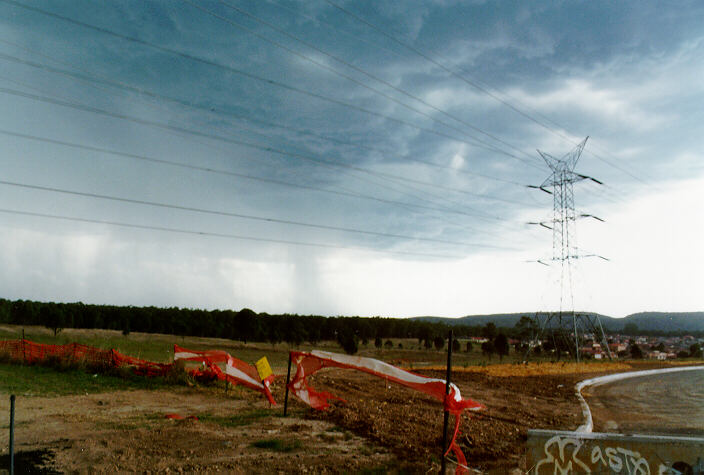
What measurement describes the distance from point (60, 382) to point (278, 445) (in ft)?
39.9

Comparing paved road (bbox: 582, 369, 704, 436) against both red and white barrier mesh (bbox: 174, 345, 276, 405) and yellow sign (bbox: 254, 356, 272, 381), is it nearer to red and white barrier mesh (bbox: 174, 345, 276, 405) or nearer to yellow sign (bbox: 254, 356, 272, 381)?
yellow sign (bbox: 254, 356, 272, 381)

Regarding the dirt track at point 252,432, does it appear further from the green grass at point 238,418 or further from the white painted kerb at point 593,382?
the white painted kerb at point 593,382

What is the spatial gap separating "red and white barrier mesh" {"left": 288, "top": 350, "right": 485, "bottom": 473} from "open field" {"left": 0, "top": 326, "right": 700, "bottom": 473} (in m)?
0.50

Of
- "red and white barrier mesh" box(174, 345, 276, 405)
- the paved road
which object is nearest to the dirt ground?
"red and white barrier mesh" box(174, 345, 276, 405)

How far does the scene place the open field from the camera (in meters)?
8.45

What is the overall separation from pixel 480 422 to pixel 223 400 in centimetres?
781

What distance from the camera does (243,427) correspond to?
10.9 meters

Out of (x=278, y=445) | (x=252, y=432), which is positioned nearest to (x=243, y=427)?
(x=252, y=432)

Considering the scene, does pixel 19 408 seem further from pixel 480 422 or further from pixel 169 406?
pixel 480 422

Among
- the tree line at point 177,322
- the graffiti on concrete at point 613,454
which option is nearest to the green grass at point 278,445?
the graffiti on concrete at point 613,454

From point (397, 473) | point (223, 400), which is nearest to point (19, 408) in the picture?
point (223, 400)

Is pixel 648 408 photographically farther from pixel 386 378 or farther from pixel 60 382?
pixel 60 382

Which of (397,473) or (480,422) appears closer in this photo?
(397,473)

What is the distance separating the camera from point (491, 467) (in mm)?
8797
